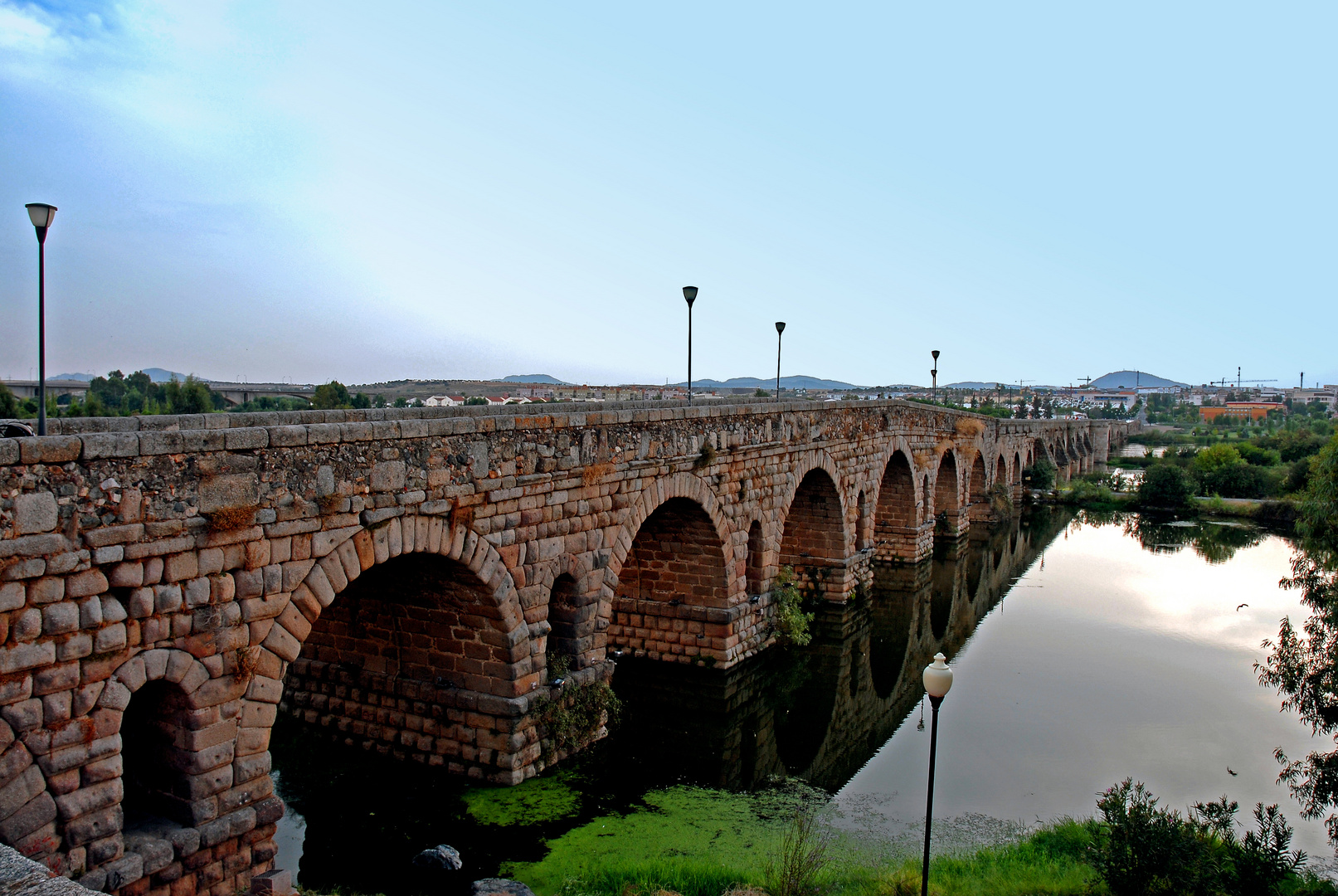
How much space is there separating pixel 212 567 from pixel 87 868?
2.04 metres

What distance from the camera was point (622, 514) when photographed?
11492mm

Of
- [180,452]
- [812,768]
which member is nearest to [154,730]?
[180,452]

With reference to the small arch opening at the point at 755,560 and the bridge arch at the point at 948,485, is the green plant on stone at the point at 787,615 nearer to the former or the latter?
the small arch opening at the point at 755,560

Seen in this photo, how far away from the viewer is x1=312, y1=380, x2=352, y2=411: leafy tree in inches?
1329

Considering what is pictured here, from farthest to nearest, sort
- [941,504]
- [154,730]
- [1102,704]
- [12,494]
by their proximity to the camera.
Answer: [941,504]
[1102,704]
[154,730]
[12,494]

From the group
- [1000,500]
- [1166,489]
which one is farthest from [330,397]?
[1166,489]

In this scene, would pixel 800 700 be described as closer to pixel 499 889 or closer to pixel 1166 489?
pixel 499 889

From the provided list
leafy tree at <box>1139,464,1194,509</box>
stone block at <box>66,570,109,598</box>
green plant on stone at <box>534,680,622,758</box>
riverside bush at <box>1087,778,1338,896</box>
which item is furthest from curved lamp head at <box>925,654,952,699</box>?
leafy tree at <box>1139,464,1194,509</box>

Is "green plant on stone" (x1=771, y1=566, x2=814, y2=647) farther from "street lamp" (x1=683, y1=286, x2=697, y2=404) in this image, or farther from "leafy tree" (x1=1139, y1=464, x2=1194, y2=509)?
"leafy tree" (x1=1139, y1=464, x2=1194, y2=509)

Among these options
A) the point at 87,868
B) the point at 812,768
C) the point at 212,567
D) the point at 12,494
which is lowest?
the point at 812,768

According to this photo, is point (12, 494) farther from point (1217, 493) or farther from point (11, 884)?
point (1217, 493)

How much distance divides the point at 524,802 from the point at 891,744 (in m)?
5.93

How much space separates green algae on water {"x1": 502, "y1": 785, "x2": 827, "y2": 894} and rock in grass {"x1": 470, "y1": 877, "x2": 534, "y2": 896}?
28 centimetres

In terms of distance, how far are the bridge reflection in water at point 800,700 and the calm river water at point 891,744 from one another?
0.05m
